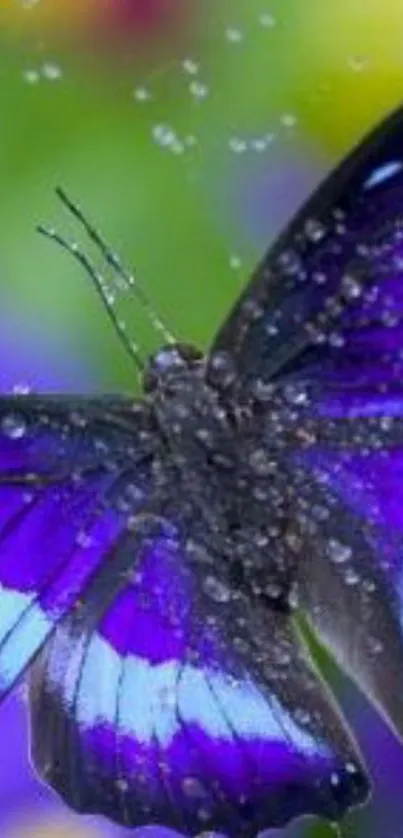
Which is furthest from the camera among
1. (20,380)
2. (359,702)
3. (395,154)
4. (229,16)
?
(229,16)

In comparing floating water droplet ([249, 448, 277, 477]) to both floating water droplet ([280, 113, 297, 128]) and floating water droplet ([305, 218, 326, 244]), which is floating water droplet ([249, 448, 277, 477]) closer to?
floating water droplet ([305, 218, 326, 244])

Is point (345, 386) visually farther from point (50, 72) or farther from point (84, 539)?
point (50, 72)

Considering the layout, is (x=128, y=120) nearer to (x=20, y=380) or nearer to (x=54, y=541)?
(x=20, y=380)

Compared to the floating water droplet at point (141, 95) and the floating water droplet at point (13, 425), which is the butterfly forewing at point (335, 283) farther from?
the floating water droplet at point (141, 95)

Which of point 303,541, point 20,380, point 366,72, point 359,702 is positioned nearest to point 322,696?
point 303,541

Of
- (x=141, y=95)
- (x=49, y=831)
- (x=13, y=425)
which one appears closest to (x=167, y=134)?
(x=141, y=95)

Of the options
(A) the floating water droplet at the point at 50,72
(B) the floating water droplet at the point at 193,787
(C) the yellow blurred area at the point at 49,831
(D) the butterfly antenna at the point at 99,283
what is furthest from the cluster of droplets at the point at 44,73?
(B) the floating water droplet at the point at 193,787
